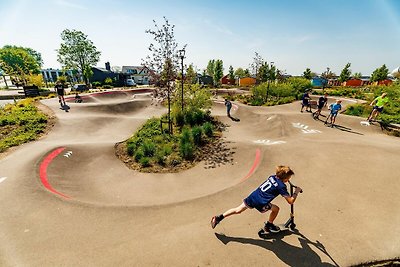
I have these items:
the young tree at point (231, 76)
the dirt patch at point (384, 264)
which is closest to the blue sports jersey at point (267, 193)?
the dirt patch at point (384, 264)

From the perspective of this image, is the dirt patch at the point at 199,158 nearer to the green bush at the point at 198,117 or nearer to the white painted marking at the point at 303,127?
the green bush at the point at 198,117

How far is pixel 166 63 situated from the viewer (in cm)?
1252

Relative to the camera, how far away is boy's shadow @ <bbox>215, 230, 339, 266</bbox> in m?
3.88

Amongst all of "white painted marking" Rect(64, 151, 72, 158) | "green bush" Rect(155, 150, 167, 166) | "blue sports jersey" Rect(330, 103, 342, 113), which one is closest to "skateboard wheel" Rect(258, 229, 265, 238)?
"green bush" Rect(155, 150, 167, 166)

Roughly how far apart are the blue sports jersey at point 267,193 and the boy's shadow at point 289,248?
0.78 meters

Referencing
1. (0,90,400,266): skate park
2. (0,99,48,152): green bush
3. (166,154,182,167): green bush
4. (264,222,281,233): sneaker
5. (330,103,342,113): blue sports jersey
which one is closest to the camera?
(0,90,400,266): skate park

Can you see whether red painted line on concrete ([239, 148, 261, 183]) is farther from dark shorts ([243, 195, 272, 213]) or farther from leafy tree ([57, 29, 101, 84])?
leafy tree ([57, 29, 101, 84])

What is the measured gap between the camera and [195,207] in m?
5.86

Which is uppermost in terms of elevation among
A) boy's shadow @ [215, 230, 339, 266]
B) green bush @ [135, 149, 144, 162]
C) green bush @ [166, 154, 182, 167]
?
boy's shadow @ [215, 230, 339, 266]

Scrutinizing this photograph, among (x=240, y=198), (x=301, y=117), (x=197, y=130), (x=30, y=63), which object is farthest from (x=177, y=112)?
(x=30, y=63)

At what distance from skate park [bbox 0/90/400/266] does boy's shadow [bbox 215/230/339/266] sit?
0.07 feet

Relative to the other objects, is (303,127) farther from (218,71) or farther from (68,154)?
(218,71)

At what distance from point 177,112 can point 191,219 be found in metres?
12.1

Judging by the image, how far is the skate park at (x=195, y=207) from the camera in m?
4.12
